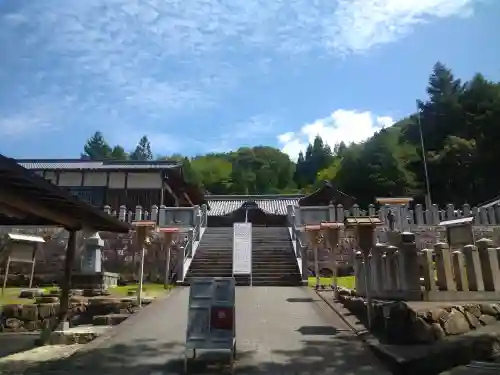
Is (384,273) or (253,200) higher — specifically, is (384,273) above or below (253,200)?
below

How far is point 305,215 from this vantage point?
25.0 metres

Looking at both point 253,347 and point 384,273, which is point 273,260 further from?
point 253,347

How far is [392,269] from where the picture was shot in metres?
9.20

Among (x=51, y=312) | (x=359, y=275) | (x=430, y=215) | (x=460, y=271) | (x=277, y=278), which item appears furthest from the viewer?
(x=430, y=215)

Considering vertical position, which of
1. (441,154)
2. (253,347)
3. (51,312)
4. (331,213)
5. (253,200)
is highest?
(441,154)

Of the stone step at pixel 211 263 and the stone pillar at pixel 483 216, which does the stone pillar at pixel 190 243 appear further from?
the stone pillar at pixel 483 216

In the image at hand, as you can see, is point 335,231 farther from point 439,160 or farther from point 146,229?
point 439,160

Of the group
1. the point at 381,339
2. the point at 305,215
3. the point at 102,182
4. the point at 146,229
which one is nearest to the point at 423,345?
the point at 381,339

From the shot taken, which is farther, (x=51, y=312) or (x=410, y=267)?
(x=51, y=312)

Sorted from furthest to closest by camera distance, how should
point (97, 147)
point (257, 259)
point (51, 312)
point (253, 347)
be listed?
point (97, 147) → point (257, 259) → point (51, 312) → point (253, 347)

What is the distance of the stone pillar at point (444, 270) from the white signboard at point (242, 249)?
422 inches

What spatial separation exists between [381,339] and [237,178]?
6058 cm

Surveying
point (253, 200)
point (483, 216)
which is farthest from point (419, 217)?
point (253, 200)

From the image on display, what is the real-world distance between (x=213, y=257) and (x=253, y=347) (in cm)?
1323
